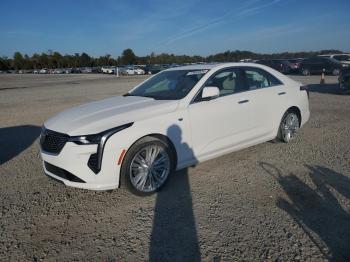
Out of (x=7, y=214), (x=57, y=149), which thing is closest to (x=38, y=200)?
(x=7, y=214)

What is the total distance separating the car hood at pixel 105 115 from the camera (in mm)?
3697

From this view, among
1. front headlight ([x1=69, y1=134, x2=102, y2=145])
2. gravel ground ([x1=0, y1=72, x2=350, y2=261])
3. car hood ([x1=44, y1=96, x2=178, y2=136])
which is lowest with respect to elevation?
gravel ground ([x1=0, y1=72, x2=350, y2=261])

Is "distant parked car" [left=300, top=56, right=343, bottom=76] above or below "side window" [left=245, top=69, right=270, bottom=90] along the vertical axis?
above

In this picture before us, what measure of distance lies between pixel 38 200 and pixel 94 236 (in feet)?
4.26

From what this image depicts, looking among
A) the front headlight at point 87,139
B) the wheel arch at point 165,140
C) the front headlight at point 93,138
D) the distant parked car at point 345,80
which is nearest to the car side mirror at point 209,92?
the wheel arch at point 165,140

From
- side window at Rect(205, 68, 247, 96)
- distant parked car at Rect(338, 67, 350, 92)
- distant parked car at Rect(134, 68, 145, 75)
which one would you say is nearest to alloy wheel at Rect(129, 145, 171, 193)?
side window at Rect(205, 68, 247, 96)

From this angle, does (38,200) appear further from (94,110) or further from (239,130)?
(239,130)

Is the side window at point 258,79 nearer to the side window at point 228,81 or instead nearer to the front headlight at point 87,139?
the side window at point 228,81

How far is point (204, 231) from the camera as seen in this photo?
3.19m

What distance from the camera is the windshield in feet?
14.9

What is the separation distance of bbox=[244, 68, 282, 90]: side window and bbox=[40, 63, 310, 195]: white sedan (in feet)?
0.06

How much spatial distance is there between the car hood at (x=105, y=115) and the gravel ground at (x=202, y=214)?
0.99m

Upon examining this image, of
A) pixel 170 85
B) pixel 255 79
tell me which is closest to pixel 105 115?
pixel 170 85

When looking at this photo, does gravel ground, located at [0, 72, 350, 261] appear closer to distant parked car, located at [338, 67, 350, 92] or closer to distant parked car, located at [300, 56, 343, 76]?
distant parked car, located at [338, 67, 350, 92]
